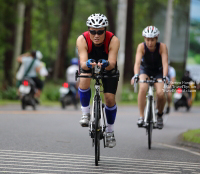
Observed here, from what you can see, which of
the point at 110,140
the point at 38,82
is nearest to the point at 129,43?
the point at 38,82

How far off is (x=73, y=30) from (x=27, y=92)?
4464 cm

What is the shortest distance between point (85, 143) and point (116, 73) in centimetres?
231

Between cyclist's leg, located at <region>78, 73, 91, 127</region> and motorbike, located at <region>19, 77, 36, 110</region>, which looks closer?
cyclist's leg, located at <region>78, 73, 91, 127</region>

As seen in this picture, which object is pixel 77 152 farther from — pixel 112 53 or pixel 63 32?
pixel 63 32

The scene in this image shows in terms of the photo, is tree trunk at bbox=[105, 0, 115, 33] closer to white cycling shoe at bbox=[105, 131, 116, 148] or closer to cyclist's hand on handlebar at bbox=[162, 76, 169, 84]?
cyclist's hand on handlebar at bbox=[162, 76, 169, 84]

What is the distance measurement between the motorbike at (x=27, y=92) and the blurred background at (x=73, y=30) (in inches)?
42.9

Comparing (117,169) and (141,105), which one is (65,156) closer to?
(117,169)

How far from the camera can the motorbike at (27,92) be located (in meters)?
17.7

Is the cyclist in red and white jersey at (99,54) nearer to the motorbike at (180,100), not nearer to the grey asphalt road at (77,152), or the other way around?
the grey asphalt road at (77,152)

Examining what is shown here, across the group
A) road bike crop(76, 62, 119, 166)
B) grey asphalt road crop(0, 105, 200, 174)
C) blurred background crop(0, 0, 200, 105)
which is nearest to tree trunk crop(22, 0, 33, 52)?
blurred background crop(0, 0, 200, 105)

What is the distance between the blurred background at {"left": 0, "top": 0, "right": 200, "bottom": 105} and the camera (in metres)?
26.1

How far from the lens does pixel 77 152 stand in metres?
8.67

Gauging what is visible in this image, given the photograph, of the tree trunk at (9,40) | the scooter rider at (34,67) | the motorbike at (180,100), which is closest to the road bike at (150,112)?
the scooter rider at (34,67)

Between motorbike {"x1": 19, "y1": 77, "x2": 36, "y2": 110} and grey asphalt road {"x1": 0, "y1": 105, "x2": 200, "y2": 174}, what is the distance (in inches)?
148
